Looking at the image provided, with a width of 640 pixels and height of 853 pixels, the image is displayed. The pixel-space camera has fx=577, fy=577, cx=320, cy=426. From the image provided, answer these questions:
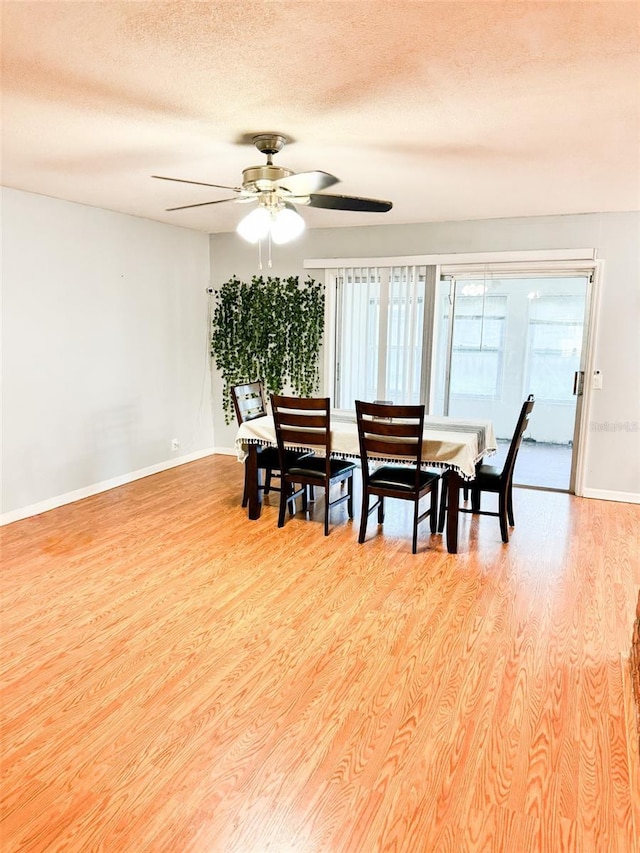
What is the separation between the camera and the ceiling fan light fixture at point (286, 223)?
3176 mm

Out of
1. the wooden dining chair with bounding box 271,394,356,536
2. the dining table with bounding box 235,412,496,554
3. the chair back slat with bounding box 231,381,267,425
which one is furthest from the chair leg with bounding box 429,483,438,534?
the chair back slat with bounding box 231,381,267,425

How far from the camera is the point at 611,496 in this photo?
499 cm

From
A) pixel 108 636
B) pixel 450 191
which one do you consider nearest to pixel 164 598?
pixel 108 636

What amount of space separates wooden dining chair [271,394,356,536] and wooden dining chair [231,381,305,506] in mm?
169

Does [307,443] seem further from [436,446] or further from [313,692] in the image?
[313,692]

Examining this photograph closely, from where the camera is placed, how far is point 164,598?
3.15m

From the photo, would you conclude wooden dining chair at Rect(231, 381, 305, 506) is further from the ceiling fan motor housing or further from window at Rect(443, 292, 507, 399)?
window at Rect(443, 292, 507, 399)

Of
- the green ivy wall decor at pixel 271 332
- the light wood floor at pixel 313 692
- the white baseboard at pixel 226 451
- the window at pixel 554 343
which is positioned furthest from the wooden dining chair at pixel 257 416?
the window at pixel 554 343

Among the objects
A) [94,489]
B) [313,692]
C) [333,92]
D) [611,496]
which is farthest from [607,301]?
[94,489]

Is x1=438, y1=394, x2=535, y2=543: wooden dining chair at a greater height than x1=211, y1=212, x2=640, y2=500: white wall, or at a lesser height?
lesser

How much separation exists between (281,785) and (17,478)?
3.36m

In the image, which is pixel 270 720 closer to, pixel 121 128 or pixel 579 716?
pixel 579 716

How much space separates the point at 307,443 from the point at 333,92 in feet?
7.31

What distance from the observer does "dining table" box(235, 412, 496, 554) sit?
3.72m
